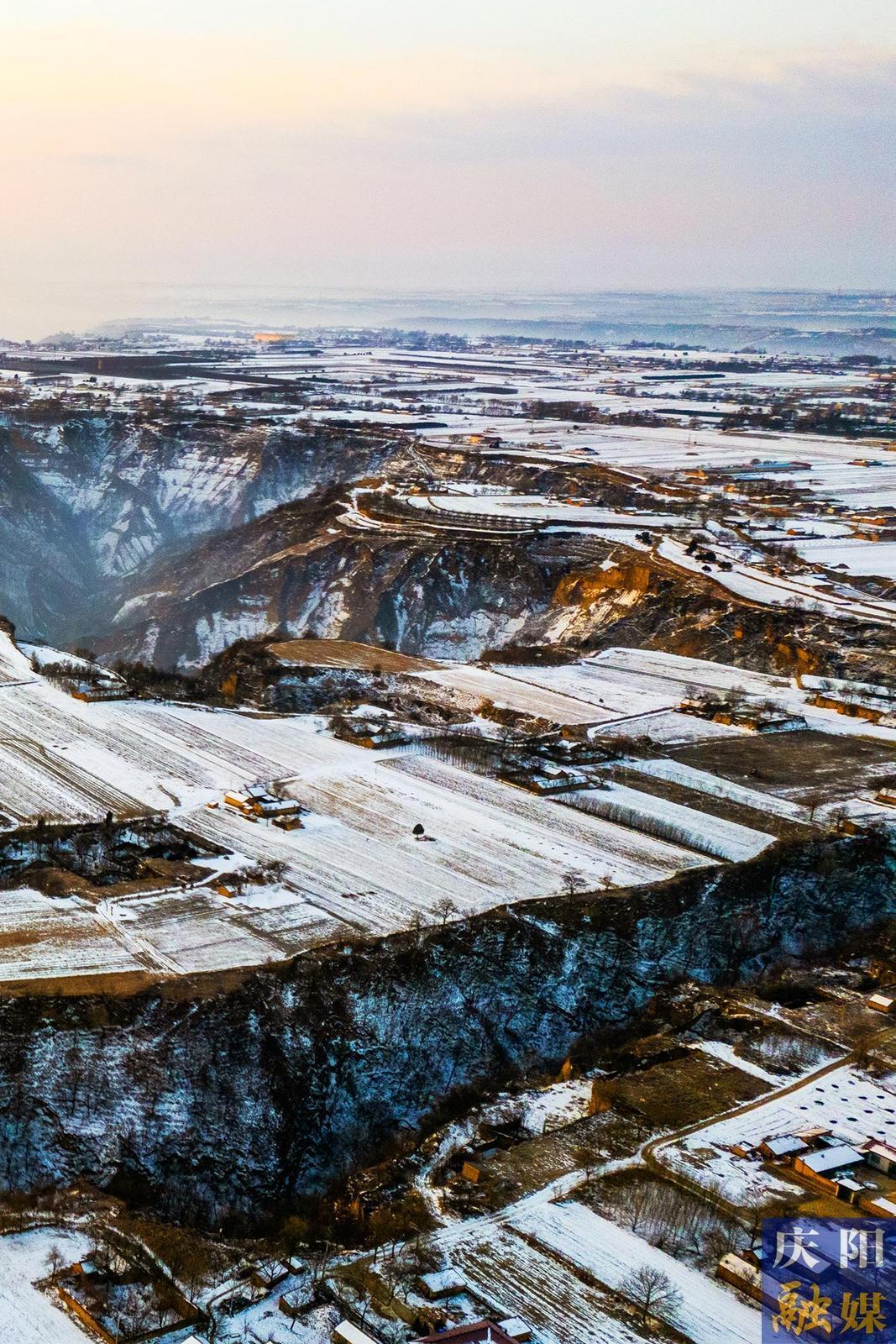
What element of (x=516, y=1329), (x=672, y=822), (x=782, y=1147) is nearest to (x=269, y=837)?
(x=672, y=822)

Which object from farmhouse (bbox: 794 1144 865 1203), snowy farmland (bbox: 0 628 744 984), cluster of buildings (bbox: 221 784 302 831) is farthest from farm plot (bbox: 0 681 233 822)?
farmhouse (bbox: 794 1144 865 1203)

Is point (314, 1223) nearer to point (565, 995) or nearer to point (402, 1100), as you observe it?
point (402, 1100)

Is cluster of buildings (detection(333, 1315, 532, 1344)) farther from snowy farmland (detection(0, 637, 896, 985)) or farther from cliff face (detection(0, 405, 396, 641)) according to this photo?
cliff face (detection(0, 405, 396, 641))

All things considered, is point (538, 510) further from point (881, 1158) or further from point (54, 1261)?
point (54, 1261)

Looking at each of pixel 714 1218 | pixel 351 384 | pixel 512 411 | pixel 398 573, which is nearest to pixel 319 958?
pixel 714 1218

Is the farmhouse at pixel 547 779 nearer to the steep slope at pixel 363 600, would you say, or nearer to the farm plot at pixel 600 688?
the farm plot at pixel 600 688
